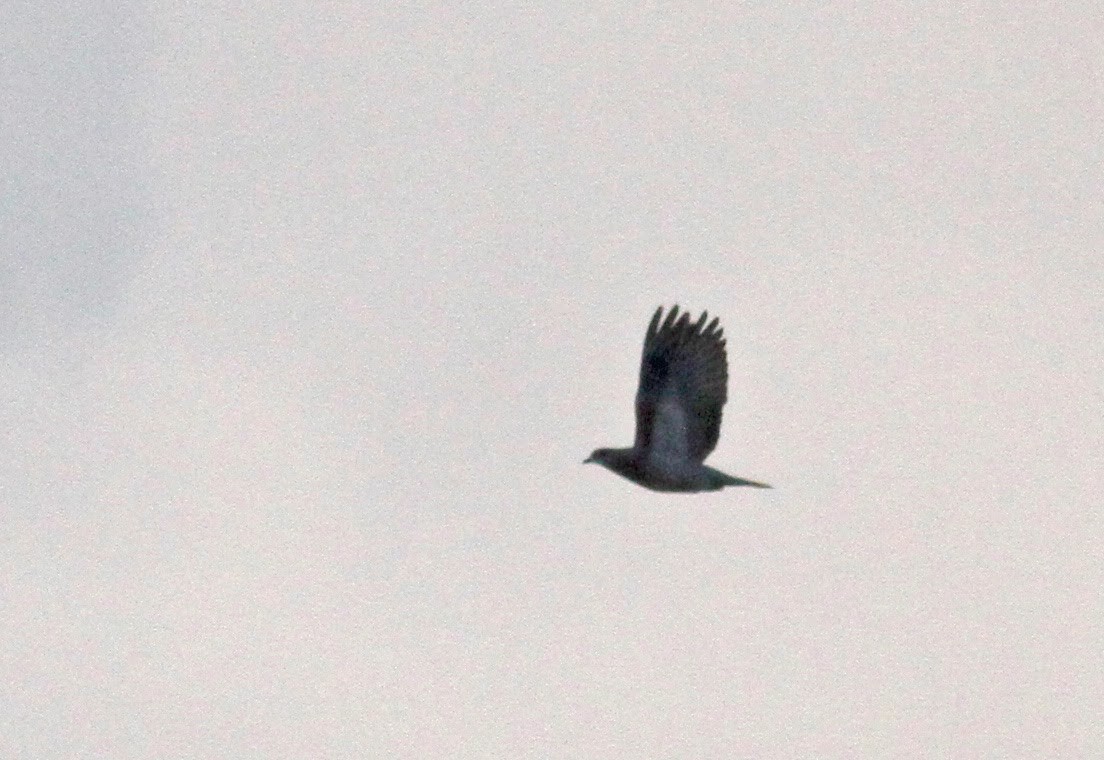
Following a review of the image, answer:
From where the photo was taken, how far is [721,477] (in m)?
24.5

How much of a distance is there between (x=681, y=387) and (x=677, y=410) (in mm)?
498

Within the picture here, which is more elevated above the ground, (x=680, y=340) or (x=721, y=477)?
(x=680, y=340)

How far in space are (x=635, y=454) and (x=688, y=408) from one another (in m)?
1.45

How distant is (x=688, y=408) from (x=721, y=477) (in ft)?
3.94

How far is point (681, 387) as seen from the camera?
25.3 m

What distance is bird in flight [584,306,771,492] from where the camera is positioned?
24.2m

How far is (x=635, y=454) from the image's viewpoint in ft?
79.0

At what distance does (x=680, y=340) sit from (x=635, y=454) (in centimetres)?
245

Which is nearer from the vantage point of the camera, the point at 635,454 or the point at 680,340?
the point at 635,454

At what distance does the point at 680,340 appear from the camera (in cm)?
2573

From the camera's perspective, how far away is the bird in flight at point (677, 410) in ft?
79.3

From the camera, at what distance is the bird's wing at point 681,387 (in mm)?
24656

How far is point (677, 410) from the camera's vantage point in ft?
81.9

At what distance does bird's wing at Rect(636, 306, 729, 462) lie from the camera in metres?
24.7
